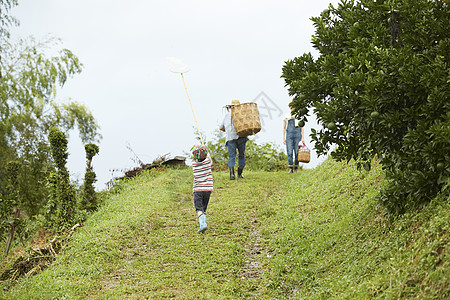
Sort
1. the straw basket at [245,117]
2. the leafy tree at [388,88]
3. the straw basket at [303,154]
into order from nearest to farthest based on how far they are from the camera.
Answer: the leafy tree at [388,88], the straw basket at [245,117], the straw basket at [303,154]

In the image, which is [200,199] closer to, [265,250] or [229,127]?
[265,250]

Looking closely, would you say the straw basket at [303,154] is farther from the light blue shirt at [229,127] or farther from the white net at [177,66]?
the white net at [177,66]

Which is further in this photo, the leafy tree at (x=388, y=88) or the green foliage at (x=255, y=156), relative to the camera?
the green foliage at (x=255, y=156)

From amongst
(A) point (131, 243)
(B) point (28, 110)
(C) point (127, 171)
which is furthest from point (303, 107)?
(B) point (28, 110)

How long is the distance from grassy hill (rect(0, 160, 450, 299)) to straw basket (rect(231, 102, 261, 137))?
2.05 meters

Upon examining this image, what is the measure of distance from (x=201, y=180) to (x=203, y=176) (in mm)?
94

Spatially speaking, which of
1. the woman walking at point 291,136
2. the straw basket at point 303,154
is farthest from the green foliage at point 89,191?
the straw basket at point 303,154

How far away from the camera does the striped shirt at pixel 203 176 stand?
9.20 metres

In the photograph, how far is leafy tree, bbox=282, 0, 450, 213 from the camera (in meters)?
A: 5.63

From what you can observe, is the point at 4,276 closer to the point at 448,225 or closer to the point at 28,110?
the point at 448,225

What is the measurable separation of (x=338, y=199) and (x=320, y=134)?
3.15 metres

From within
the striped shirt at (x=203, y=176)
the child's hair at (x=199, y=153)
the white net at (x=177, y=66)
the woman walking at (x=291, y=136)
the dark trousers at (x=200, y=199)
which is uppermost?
the white net at (x=177, y=66)

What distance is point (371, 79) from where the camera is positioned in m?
5.73

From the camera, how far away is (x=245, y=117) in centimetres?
1280
